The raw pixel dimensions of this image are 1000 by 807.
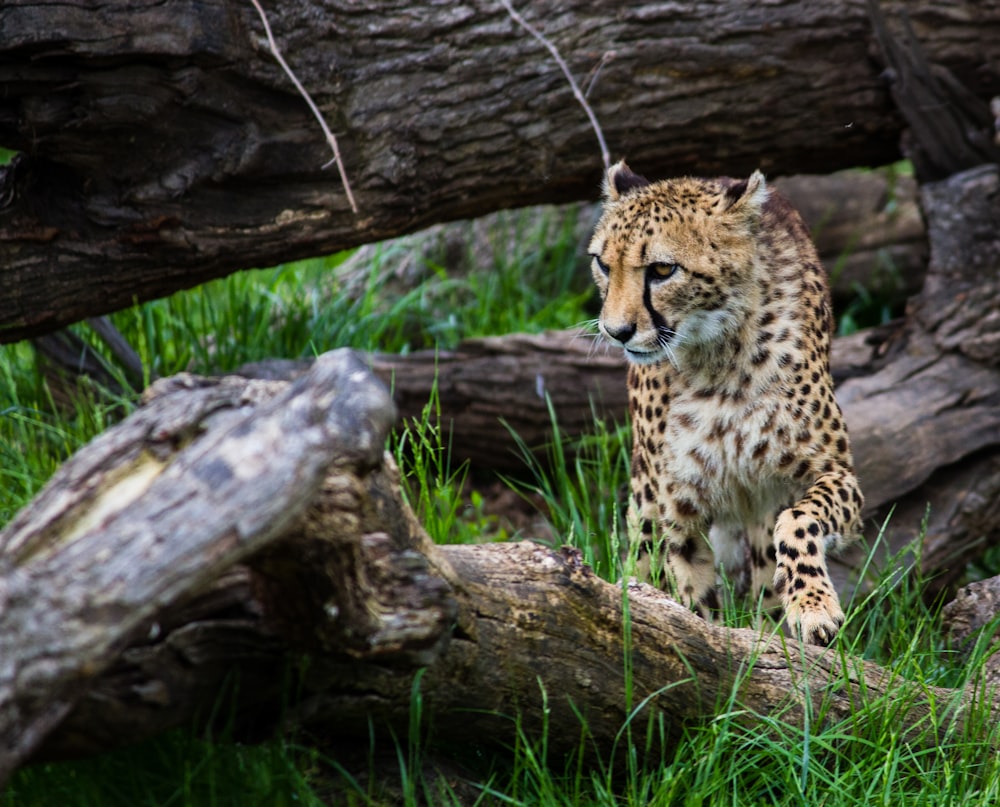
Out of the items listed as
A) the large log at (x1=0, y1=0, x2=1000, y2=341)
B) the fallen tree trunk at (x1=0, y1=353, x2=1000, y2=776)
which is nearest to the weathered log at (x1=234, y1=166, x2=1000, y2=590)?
the large log at (x1=0, y1=0, x2=1000, y2=341)

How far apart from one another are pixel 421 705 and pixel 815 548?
1.62m

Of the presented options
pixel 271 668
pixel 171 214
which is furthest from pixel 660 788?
pixel 171 214

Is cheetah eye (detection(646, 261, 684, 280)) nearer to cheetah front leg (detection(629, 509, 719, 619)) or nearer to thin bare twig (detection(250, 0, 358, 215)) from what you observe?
cheetah front leg (detection(629, 509, 719, 619))

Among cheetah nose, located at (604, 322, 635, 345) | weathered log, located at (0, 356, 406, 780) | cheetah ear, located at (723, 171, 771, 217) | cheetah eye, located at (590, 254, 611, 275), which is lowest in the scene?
cheetah nose, located at (604, 322, 635, 345)

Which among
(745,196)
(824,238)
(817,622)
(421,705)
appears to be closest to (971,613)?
(817,622)

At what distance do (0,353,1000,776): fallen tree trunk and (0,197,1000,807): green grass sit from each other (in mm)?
78

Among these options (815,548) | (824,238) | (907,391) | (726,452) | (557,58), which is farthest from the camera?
(824,238)

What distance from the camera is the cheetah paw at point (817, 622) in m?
3.38

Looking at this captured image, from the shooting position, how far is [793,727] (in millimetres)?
2877

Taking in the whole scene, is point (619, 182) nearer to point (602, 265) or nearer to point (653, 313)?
point (602, 265)

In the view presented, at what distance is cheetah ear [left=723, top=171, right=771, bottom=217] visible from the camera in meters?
3.97

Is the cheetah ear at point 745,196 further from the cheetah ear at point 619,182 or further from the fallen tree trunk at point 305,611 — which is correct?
the fallen tree trunk at point 305,611

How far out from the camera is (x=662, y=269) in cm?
390

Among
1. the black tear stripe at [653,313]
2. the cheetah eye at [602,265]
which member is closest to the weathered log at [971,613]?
the black tear stripe at [653,313]
